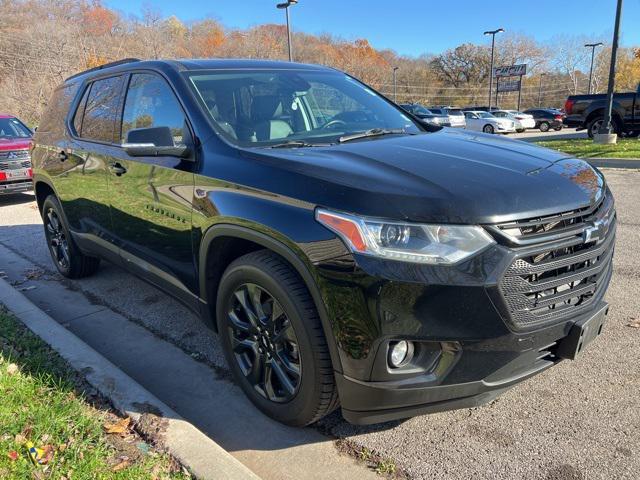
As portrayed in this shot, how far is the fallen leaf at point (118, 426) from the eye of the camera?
2520 millimetres

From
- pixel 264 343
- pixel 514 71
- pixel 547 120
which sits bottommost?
pixel 547 120

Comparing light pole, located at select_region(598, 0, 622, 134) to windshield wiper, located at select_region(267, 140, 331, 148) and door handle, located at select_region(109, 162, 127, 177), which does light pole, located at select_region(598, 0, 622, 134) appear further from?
door handle, located at select_region(109, 162, 127, 177)

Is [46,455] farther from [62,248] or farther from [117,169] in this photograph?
[62,248]

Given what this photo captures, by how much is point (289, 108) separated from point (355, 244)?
1.59 metres

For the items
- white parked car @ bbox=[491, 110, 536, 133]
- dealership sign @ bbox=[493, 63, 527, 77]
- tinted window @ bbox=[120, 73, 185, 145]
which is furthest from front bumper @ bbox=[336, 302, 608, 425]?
dealership sign @ bbox=[493, 63, 527, 77]

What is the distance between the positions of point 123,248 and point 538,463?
295 cm

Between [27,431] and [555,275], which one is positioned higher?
[555,275]

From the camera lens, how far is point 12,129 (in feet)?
34.4

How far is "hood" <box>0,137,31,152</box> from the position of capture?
30.8ft

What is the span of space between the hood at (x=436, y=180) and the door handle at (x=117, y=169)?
138 centimetres

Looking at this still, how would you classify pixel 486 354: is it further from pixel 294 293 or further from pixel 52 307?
pixel 52 307

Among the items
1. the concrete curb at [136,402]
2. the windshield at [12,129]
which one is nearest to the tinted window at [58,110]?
the concrete curb at [136,402]

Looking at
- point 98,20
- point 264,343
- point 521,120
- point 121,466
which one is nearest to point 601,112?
point 521,120

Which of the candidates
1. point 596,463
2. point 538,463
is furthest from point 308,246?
point 596,463
